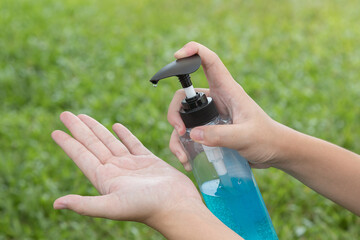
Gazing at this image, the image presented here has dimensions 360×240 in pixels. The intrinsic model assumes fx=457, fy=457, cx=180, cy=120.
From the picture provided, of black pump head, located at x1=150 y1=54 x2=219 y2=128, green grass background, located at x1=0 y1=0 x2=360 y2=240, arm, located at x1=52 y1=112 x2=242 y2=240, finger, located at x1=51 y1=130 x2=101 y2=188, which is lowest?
green grass background, located at x1=0 y1=0 x2=360 y2=240

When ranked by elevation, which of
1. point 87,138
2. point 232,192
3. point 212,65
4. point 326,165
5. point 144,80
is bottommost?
point 144,80

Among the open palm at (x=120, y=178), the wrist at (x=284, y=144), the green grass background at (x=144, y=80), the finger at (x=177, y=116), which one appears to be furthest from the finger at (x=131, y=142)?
the green grass background at (x=144, y=80)

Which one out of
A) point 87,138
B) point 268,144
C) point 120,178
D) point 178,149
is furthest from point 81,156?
point 268,144

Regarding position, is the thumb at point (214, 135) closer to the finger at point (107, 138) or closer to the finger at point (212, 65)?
the finger at point (212, 65)

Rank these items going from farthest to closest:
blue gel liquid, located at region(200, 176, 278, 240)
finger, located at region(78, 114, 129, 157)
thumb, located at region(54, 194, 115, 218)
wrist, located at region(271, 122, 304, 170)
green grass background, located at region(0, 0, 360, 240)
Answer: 1. green grass background, located at region(0, 0, 360, 240)
2. finger, located at region(78, 114, 129, 157)
3. wrist, located at region(271, 122, 304, 170)
4. blue gel liquid, located at region(200, 176, 278, 240)
5. thumb, located at region(54, 194, 115, 218)

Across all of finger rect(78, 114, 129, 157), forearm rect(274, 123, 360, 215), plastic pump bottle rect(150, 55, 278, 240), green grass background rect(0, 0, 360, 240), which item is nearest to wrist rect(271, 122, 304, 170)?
forearm rect(274, 123, 360, 215)

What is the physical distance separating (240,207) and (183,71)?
434 mm

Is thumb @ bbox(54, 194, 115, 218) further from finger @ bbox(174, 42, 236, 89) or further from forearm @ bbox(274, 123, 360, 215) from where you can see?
forearm @ bbox(274, 123, 360, 215)

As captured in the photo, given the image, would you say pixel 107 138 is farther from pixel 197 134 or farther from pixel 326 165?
pixel 326 165

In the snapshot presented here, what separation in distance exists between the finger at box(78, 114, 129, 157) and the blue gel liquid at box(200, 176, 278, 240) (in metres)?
0.34

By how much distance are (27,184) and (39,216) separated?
287mm

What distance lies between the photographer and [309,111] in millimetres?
3387

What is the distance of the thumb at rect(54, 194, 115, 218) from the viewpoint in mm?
1232

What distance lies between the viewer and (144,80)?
378 cm
